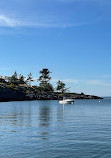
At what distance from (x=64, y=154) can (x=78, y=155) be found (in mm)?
1356

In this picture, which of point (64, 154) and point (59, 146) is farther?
point (59, 146)

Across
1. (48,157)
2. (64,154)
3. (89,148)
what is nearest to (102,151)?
(89,148)

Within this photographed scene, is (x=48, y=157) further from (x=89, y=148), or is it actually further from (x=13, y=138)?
(x=13, y=138)

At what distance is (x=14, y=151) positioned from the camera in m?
22.5

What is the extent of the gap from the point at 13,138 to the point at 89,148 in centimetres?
1080

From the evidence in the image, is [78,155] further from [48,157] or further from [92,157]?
[48,157]

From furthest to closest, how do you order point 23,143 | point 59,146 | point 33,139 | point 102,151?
point 33,139 < point 23,143 < point 59,146 < point 102,151

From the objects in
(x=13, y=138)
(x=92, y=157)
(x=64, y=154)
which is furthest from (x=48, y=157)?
(x=13, y=138)

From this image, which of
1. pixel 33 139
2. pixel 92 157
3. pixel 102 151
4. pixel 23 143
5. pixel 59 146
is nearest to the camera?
pixel 92 157

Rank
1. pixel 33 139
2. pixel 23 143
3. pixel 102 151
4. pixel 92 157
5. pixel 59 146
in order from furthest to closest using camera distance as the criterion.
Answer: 1. pixel 33 139
2. pixel 23 143
3. pixel 59 146
4. pixel 102 151
5. pixel 92 157

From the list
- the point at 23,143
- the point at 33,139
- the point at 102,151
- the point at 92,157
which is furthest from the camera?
the point at 33,139

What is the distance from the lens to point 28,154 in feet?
69.8

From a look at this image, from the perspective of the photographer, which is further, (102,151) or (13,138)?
(13,138)

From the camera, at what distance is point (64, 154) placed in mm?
21203
